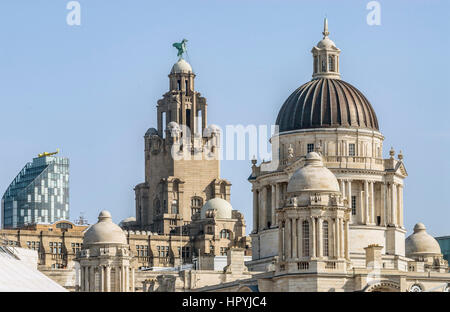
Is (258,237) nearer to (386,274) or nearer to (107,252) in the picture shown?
(107,252)

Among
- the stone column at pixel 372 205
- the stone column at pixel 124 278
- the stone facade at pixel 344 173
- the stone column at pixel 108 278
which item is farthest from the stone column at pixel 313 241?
the stone column at pixel 124 278

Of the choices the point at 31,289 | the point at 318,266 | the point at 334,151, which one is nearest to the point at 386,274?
the point at 318,266

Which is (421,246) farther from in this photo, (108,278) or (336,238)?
(336,238)

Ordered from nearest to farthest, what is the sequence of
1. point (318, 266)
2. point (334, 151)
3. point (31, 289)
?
point (31, 289) → point (318, 266) → point (334, 151)

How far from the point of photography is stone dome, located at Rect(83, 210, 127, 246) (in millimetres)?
186625

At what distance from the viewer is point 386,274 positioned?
158 m

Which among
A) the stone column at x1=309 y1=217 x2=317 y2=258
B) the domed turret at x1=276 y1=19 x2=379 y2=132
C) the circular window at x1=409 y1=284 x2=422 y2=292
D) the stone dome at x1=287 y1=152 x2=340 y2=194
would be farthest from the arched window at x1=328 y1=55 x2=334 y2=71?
the stone column at x1=309 y1=217 x2=317 y2=258

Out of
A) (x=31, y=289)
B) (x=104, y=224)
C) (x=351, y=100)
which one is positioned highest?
(x=351, y=100)

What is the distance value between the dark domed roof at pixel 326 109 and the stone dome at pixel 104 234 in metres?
19.9

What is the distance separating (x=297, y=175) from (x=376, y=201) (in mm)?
29387

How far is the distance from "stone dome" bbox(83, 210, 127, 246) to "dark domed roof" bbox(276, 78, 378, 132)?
19919mm

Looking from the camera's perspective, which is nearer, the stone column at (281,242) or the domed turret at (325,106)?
the stone column at (281,242)

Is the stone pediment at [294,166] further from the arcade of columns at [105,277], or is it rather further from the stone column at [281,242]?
the stone column at [281,242]

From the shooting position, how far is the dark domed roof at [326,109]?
611 ft
